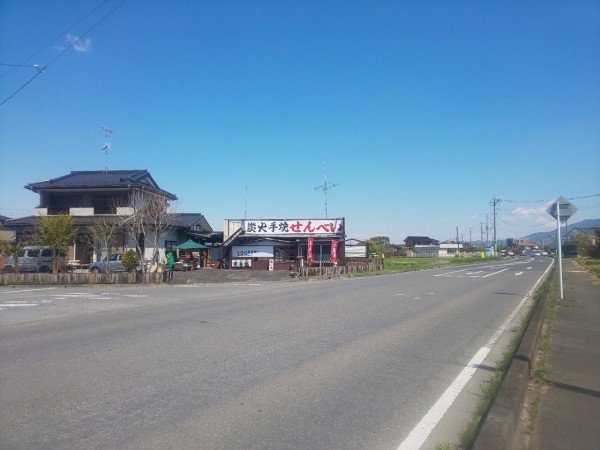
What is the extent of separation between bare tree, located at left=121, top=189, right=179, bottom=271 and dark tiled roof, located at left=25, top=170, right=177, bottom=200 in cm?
142

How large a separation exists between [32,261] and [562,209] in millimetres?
28114

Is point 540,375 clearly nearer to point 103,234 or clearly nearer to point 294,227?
point 103,234

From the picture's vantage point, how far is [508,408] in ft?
12.9

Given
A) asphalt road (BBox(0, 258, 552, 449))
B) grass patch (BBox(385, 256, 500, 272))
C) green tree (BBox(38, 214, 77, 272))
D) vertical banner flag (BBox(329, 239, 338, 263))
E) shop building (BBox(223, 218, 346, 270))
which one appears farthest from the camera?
grass patch (BBox(385, 256, 500, 272))

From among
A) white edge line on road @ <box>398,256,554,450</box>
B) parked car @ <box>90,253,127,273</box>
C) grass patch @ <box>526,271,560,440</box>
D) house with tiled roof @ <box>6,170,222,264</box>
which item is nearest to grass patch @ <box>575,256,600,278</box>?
grass patch @ <box>526,271,560,440</box>

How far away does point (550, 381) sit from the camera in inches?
209

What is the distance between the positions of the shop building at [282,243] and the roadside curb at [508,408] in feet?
88.4

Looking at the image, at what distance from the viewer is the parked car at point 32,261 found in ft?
84.8

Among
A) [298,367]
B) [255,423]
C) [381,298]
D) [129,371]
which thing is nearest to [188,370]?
[129,371]

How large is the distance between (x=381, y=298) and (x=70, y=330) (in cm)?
952

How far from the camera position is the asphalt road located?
393 cm

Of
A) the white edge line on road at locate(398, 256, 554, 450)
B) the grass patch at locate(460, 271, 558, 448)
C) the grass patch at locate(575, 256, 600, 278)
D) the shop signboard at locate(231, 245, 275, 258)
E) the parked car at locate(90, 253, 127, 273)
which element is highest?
the shop signboard at locate(231, 245, 275, 258)

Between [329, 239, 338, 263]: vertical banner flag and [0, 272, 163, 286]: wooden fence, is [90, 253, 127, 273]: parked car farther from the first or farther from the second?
[329, 239, 338, 263]: vertical banner flag

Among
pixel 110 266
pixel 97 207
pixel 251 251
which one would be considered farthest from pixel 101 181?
pixel 251 251
